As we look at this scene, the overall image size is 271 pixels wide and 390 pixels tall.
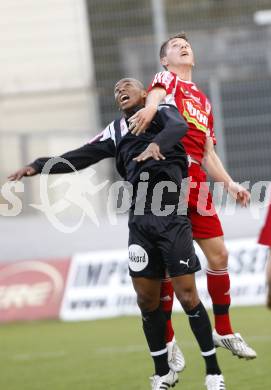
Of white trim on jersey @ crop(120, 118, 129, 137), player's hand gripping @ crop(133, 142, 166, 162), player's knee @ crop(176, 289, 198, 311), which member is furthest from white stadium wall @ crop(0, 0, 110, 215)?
player's hand gripping @ crop(133, 142, 166, 162)

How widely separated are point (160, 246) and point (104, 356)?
167 inches

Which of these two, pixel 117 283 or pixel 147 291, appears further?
pixel 117 283

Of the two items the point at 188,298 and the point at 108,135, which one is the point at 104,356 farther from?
the point at 108,135

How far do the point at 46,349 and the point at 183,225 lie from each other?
5.45m

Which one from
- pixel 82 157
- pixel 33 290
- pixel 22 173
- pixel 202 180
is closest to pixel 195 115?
pixel 202 180

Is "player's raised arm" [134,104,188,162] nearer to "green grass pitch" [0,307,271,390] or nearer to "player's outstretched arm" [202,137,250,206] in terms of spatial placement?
"player's outstretched arm" [202,137,250,206]

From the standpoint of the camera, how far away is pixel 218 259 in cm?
→ 960

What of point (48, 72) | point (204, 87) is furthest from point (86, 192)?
point (48, 72)

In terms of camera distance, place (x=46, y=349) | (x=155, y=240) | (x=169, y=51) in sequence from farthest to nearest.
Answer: (x=46, y=349) → (x=169, y=51) → (x=155, y=240)

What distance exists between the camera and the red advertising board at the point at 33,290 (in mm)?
17625

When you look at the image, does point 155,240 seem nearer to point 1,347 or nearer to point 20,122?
point 1,347

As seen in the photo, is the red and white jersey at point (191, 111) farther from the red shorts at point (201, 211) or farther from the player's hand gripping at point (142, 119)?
the player's hand gripping at point (142, 119)

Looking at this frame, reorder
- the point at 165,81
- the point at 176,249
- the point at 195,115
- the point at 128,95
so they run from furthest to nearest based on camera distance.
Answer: the point at 195,115
the point at 165,81
the point at 128,95
the point at 176,249

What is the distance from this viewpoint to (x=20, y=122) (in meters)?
21.8
